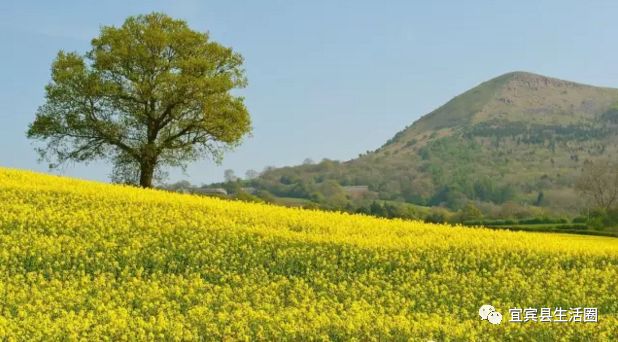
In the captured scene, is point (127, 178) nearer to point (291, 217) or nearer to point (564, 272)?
point (291, 217)

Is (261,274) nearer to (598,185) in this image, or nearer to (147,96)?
(147,96)

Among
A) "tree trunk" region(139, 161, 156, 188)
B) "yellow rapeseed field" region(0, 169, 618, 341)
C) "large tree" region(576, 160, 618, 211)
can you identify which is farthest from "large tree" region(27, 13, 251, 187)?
"large tree" region(576, 160, 618, 211)

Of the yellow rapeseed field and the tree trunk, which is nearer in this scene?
the yellow rapeseed field

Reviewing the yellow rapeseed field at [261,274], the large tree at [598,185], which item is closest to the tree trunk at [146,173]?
the yellow rapeseed field at [261,274]

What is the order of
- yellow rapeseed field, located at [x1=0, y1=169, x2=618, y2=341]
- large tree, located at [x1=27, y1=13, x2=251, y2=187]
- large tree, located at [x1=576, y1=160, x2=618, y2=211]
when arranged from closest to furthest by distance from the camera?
yellow rapeseed field, located at [x1=0, y1=169, x2=618, y2=341]
large tree, located at [x1=27, y1=13, x2=251, y2=187]
large tree, located at [x1=576, y1=160, x2=618, y2=211]

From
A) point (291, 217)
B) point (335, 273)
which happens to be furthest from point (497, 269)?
point (291, 217)

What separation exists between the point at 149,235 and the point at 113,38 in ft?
91.3

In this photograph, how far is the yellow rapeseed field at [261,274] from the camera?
14.8m

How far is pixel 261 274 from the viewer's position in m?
20.3

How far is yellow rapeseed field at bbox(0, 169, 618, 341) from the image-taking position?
14.8 meters

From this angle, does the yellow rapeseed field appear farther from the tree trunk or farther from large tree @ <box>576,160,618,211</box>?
large tree @ <box>576,160,618,211</box>

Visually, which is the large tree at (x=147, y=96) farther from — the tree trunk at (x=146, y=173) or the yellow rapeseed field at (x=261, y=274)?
the yellow rapeseed field at (x=261, y=274)

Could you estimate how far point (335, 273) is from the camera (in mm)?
21203

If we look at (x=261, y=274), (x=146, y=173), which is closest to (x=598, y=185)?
(x=146, y=173)
